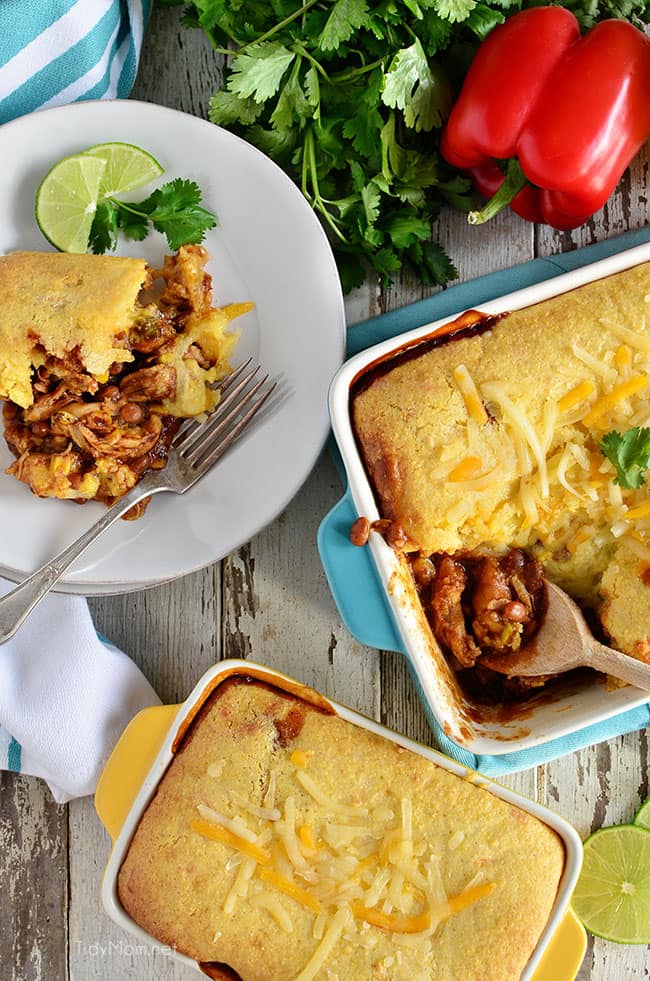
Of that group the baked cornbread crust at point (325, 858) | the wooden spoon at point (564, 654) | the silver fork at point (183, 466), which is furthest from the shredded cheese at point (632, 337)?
the baked cornbread crust at point (325, 858)

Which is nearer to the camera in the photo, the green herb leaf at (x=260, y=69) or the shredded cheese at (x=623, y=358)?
the shredded cheese at (x=623, y=358)

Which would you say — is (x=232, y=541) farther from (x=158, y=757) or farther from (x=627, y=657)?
(x=627, y=657)

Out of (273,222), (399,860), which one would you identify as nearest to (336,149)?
(273,222)

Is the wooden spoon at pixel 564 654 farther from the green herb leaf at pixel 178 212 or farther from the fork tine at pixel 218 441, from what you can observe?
the green herb leaf at pixel 178 212

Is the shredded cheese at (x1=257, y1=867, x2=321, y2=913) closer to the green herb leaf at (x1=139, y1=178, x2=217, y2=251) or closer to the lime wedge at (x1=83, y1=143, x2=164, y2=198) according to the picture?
the green herb leaf at (x1=139, y1=178, x2=217, y2=251)

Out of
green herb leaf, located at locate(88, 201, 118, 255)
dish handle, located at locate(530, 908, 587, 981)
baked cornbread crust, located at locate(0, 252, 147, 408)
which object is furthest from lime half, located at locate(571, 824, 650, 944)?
green herb leaf, located at locate(88, 201, 118, 255)

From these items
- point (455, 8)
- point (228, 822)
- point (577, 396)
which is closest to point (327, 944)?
point (228, 822)

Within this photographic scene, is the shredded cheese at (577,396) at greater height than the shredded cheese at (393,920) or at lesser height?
greater
